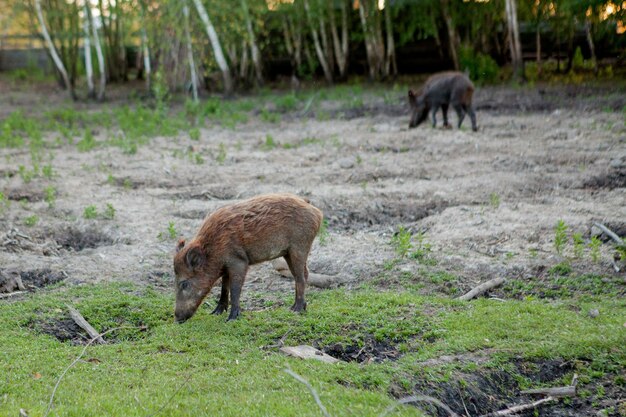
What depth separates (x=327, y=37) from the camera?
25141mm

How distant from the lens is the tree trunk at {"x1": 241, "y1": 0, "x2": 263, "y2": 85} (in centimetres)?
2208

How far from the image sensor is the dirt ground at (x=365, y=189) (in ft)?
29.2

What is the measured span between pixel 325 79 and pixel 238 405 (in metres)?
20.6

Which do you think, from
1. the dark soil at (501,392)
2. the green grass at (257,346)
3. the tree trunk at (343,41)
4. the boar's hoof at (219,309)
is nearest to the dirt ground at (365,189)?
the boar's hoof at (219,309)

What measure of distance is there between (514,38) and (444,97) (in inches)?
160

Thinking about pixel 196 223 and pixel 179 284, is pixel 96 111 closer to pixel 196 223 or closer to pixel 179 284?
pixel 196 223

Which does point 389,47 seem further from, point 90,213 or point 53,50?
point 90,213

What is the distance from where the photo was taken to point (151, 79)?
23.6m

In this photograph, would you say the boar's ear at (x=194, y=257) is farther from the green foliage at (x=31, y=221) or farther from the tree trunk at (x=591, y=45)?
the tree trunk at (x=591, y=45)

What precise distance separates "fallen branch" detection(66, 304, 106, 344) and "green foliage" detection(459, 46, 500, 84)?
15.3 meters

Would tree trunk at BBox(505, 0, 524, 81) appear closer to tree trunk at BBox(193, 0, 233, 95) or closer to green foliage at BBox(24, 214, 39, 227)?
tree trunk at BBox(193, 0, 233, 95)

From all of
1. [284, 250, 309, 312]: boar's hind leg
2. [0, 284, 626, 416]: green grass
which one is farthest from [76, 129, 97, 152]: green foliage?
[284, 250, 309, 312]: boar's hind leg

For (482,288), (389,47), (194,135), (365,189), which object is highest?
(389,47)

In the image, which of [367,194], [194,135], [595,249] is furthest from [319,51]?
[595,249]
